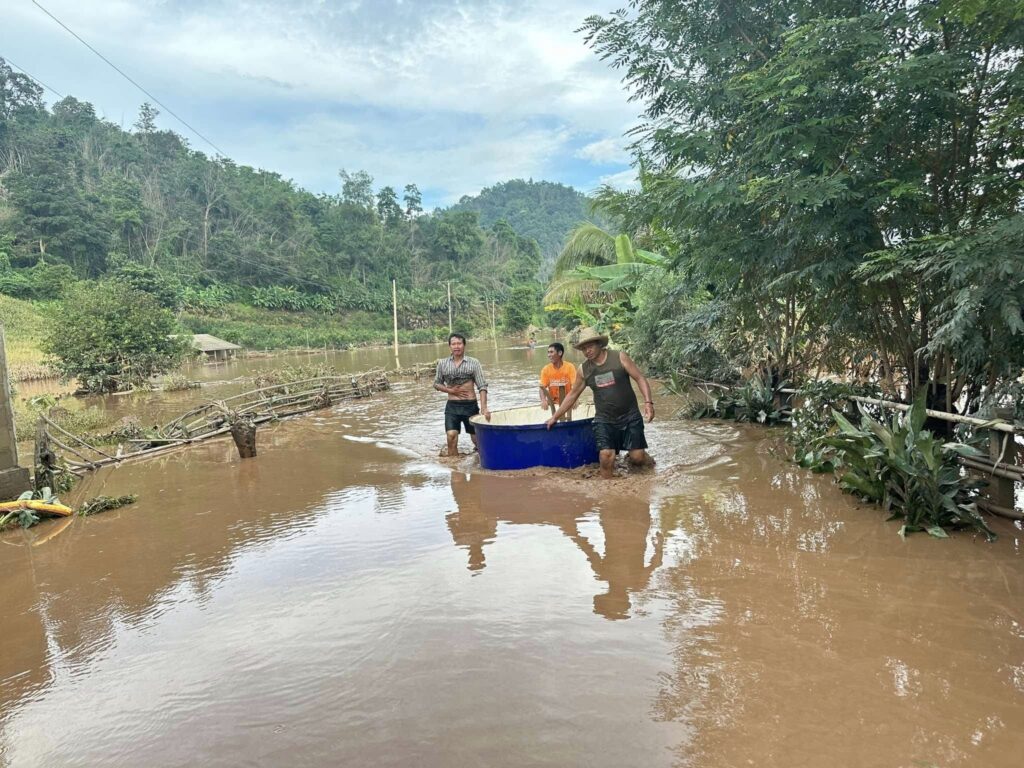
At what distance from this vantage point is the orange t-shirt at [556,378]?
848cm

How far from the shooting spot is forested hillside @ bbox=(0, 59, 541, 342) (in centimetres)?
4959

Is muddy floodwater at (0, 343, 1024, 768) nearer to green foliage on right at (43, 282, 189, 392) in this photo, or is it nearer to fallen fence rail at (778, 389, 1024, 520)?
fallen fence rail at (778, 389, 1024, 520)

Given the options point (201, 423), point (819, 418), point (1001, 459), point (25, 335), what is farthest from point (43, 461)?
point (25, 335)

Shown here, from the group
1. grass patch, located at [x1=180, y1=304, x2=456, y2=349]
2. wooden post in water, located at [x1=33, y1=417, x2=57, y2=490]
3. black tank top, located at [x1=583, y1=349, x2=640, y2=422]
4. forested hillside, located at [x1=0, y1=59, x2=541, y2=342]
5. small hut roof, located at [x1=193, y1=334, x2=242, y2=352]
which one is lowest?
wooden post in water, located at [x1=33, y1=417, x2=57, y2=490]

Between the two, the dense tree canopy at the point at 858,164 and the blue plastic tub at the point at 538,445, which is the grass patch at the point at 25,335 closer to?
the blue plastic tub at the point at 538,445

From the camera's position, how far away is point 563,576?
15.2 feet

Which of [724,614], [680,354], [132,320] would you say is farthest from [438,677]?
[132,320]

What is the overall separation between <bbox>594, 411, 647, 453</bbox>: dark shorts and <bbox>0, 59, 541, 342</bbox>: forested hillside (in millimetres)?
45013

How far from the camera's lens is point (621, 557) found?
4.99 m

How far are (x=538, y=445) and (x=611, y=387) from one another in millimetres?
1214

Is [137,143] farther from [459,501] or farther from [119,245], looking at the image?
[459,501]

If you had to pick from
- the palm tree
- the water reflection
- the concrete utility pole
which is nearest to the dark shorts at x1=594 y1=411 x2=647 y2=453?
the water reflection

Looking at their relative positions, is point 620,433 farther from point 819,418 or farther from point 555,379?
point 819,418

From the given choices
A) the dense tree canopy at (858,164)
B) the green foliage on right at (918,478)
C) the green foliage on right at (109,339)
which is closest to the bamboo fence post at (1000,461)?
the green foliage on right at (918,478)
